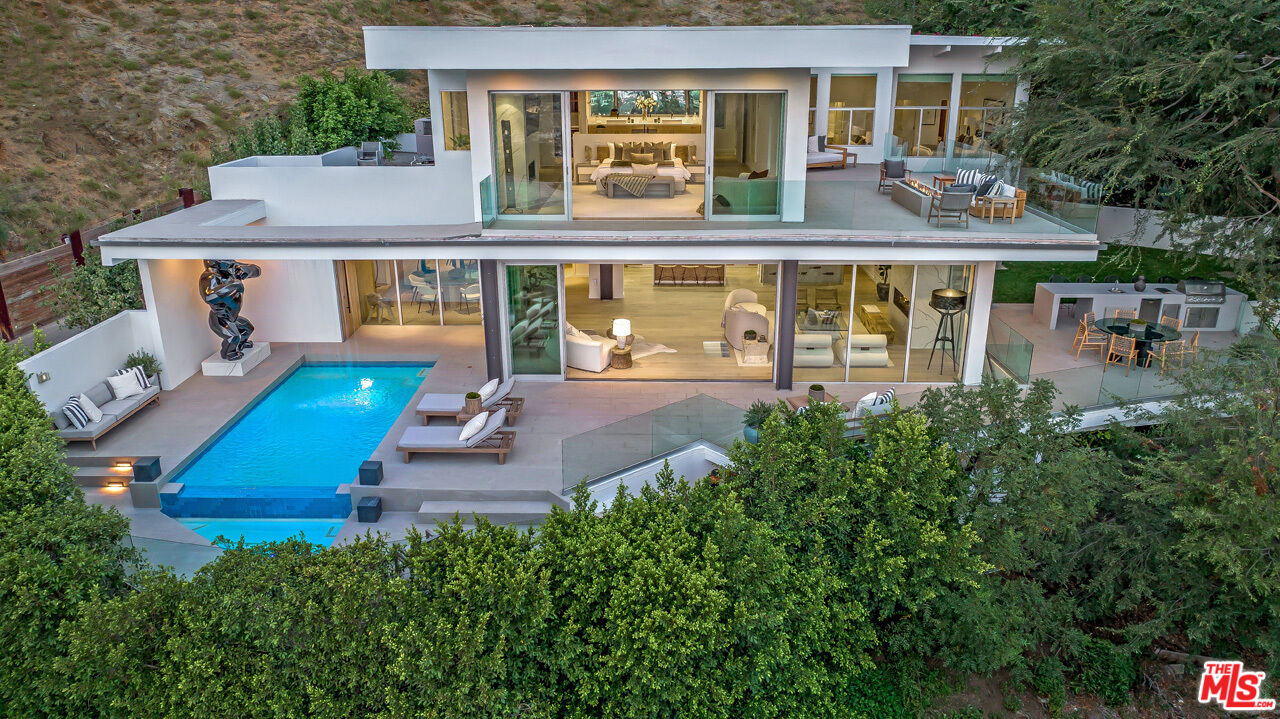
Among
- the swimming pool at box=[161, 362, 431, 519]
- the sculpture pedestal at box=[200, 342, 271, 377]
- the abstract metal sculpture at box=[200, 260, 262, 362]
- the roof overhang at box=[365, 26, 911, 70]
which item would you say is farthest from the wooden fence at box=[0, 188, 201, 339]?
the roof overhang at box=[365, 26, 911, 70]

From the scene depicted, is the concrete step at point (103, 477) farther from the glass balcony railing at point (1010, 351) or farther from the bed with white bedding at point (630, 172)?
the glass balcony railing at point (1010, 351)

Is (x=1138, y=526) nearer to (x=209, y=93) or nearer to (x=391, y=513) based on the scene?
(x=391, y=513)

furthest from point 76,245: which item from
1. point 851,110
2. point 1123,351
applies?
point 1123,351

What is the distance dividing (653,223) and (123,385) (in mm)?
10202

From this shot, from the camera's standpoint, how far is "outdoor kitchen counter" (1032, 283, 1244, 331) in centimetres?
1755

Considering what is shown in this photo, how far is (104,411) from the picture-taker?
14.8m

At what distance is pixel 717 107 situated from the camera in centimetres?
1534

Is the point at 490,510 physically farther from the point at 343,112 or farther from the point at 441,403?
the point at 343,112

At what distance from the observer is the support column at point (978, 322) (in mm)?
15516

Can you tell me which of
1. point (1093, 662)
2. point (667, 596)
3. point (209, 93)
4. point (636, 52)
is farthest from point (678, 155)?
point (209, 93)

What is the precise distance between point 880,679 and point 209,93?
1575 inches

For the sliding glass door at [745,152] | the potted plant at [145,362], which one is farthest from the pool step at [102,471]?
the sliding glass door at [745,152]

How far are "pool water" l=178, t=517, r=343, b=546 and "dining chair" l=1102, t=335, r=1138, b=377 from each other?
13.9 m

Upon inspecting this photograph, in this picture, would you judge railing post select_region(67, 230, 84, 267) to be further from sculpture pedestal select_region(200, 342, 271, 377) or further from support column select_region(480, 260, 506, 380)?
support column select_region(480, 260, 506, 380)
